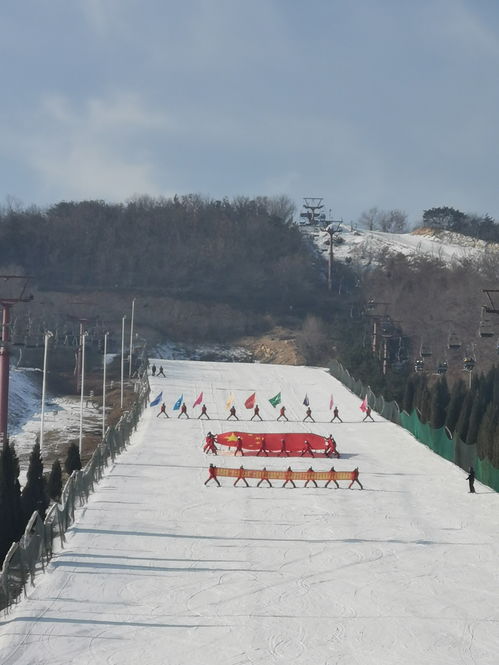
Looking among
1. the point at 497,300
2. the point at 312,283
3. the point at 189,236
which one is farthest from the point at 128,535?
the point at 189,236

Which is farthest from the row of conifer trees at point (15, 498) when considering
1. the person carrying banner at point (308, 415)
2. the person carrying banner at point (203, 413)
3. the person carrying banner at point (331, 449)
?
the person carrying banner at point (308, 415)

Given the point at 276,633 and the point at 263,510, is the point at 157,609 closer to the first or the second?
the point at 276,633

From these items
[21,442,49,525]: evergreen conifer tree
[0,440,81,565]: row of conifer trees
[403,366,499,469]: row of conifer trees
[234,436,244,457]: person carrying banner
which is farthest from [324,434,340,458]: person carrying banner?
[21,442,49,525]: evergreen conifer tree

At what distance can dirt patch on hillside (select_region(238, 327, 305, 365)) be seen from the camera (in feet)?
298

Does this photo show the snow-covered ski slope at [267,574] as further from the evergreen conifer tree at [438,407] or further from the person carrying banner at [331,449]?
the evergreen conifer tree at [438,407]

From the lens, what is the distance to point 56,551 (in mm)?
22969

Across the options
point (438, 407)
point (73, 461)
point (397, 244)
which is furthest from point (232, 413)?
point (397, 244)

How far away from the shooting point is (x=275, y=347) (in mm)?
95312

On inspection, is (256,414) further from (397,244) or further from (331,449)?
(397,244)

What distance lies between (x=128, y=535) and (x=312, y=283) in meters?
98.8

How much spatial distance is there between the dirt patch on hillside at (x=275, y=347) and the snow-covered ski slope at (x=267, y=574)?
5270cm

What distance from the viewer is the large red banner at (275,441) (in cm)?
3975

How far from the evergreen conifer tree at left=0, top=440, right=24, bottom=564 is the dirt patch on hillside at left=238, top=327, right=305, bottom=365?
6445 centimetres

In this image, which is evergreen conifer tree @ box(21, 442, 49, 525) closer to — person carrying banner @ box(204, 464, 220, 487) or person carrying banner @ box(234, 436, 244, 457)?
person carrying banner @ box(204, 464, 220, 487)
